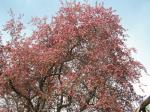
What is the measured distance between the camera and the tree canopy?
1492 inches

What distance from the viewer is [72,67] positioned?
40312mm

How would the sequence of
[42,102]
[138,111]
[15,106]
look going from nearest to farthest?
[138,111] < [42,102] < [15,106]

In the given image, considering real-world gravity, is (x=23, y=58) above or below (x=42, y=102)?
above

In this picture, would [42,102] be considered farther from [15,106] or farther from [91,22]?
[91,22]

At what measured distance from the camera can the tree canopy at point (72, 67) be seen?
37906 millimetres

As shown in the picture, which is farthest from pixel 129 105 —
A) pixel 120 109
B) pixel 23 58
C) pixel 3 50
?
pixel 3 50

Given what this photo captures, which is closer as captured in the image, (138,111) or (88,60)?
(138,111)

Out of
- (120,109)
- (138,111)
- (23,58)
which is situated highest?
(23,58)

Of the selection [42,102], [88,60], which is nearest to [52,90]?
[42,102]

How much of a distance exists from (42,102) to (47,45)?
5.90m

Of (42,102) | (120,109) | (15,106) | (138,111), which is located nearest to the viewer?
(138,111)

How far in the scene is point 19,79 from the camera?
39094mm

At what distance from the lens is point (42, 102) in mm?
40625

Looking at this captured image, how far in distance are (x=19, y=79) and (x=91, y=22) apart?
9002 mm
